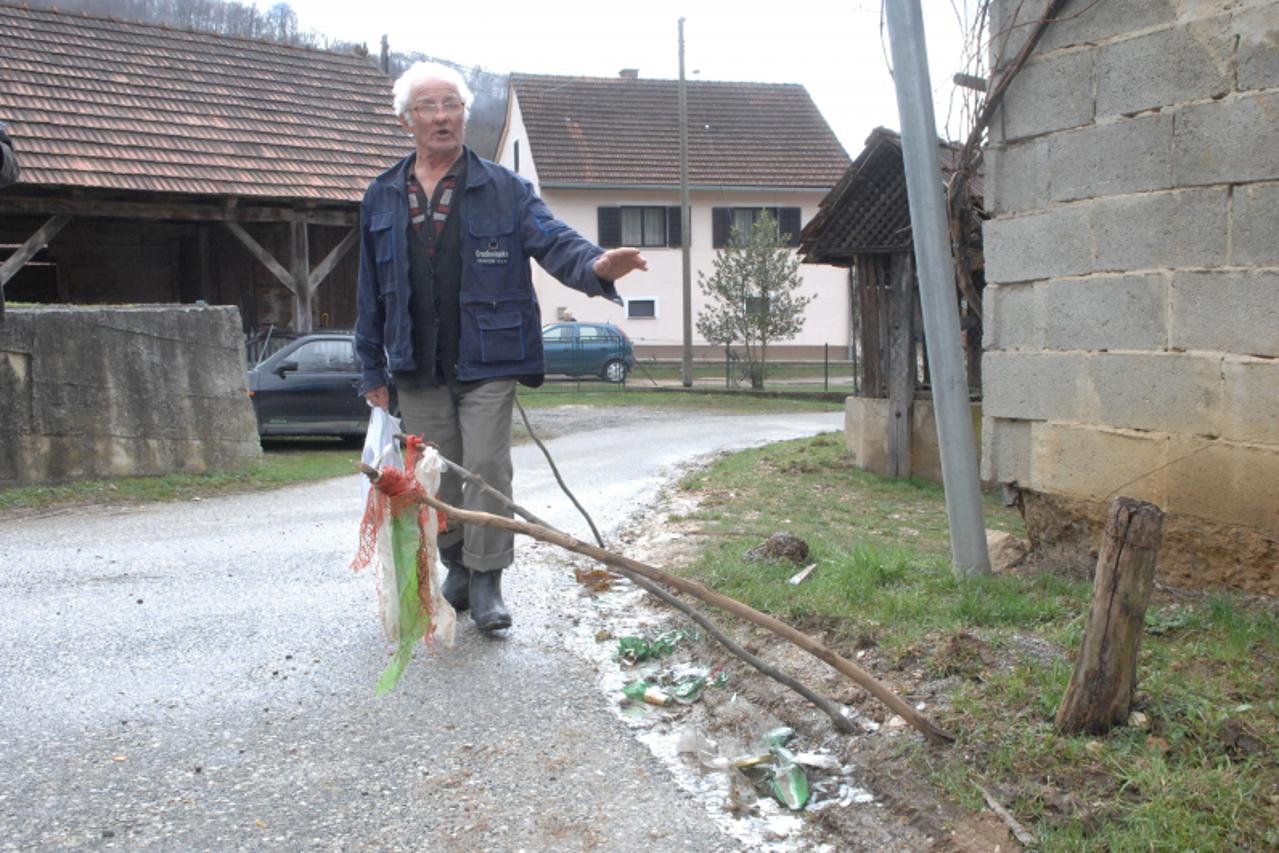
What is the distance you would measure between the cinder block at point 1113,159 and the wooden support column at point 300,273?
14.3 metres

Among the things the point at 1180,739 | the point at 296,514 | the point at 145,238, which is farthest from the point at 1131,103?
the point at 145,238

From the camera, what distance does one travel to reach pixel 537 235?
523 centimetres

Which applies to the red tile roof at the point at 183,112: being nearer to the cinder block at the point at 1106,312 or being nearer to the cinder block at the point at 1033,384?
the cinder block at the point at 1033,384

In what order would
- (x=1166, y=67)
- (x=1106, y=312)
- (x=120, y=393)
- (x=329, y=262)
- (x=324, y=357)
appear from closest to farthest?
(x=1166, y=67) < (x=1106, y=312) < (x=120, y=393) < (x=324, y=357) < (x=329, y=262)

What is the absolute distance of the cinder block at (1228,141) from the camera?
464 cm

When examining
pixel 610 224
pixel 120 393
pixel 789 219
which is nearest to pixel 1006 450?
pixel 120 393

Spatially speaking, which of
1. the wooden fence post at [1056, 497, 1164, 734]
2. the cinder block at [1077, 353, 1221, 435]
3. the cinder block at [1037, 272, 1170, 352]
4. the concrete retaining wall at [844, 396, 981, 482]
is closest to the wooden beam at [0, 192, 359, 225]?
the concrete retaining wall at [844, 396, 981, 482]

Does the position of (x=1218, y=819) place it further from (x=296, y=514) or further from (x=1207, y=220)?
(x=296, y=514)

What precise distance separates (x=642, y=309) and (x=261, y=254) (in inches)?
815

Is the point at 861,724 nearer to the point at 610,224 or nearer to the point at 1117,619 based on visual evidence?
the point at 1117,619

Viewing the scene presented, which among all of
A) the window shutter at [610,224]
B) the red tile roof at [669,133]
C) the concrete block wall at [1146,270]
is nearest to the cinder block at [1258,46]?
the concrete block wall at [1146,270]

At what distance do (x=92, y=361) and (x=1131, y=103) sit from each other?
8.46 m

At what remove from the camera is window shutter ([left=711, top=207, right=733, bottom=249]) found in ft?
125

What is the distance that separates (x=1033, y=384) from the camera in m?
5.74
